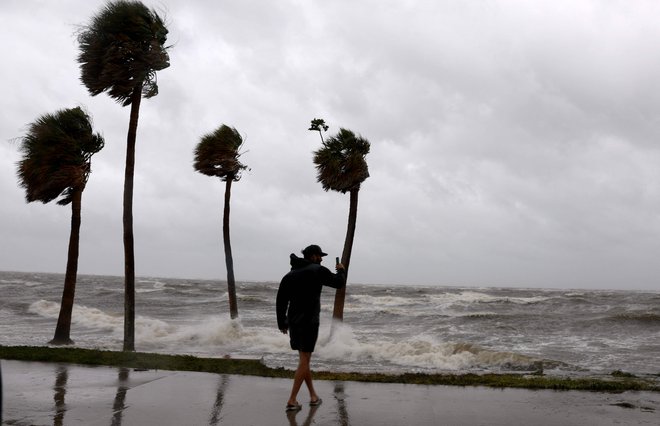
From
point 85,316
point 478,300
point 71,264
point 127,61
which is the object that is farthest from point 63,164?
point 478,300

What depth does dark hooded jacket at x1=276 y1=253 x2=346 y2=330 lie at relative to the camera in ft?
23.0

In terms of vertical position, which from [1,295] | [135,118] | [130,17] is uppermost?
[130,17]

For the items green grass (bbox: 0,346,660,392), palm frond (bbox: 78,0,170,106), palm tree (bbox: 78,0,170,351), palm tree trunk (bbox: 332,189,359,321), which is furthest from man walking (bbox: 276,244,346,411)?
palm tree trunk (bbox: 332,189,359,321)

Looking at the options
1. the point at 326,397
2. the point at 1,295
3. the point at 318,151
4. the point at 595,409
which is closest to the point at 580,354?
the point at 318,151

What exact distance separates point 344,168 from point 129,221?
632cm

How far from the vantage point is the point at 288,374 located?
10.4 metres

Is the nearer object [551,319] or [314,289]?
[314,289]

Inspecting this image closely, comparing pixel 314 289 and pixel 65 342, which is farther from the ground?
pixel 314 289

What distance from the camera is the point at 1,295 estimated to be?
46719 millimetres

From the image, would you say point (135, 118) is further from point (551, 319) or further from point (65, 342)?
point (551, 319)

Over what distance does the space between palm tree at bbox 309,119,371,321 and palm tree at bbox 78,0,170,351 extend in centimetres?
509

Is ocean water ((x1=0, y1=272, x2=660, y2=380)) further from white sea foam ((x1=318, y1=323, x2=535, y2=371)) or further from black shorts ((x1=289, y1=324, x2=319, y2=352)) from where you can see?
black shorts ((x1=289, y1=324, x2=319, y2=352))

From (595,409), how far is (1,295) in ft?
161

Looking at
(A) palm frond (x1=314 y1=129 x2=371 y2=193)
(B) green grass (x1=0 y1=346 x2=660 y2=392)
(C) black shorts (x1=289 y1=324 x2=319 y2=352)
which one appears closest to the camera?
(C) black shorts (x1=289 y1=324 x2=319 y2=352)
